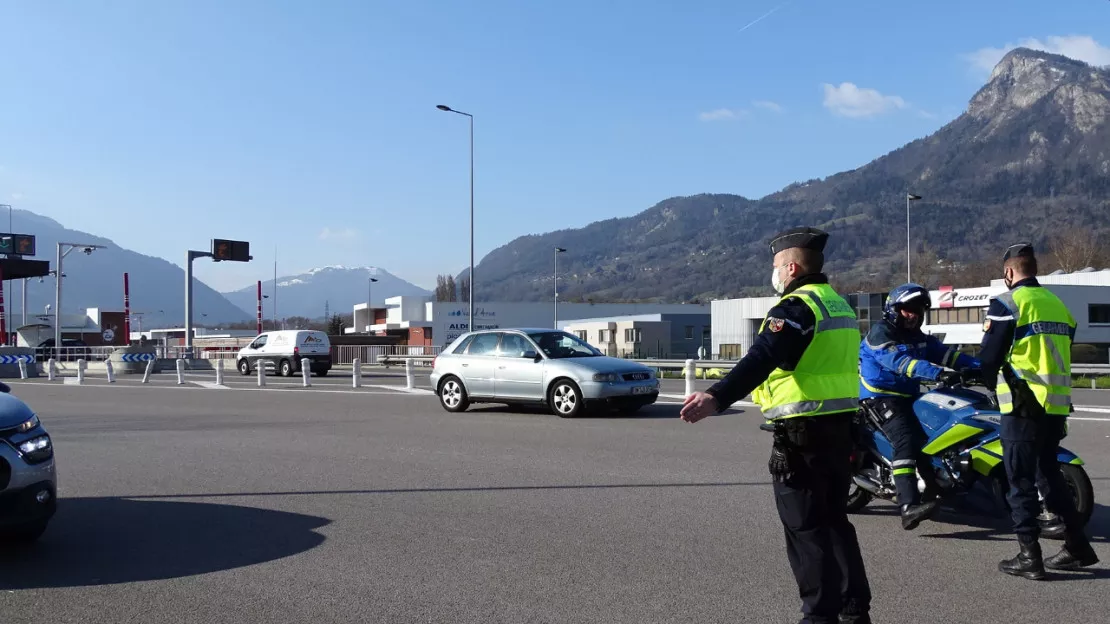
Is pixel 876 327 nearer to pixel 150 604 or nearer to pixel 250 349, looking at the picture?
pixel 150 604

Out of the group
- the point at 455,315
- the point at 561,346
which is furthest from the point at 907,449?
the point at 455,315

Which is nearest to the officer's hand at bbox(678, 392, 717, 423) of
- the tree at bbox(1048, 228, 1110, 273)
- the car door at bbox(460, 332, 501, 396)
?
the car door at bbox(460, 332, 501, 396)

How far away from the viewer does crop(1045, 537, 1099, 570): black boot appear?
17.5 feet

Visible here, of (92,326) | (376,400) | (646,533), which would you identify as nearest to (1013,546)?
(646,533)

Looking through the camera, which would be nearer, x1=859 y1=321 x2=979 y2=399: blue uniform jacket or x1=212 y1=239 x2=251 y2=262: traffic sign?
x1=859 y1=321 x2=979 y2=399: blue uniform jacket

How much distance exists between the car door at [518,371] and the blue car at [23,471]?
9728 mm

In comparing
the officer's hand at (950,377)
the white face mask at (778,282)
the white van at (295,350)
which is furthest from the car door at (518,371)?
the white van at (295,350)

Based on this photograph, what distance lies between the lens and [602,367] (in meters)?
15.0

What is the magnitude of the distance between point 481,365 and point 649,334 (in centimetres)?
5600

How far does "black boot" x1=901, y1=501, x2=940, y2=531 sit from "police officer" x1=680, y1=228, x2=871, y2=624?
243cm

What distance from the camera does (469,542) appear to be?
635cm

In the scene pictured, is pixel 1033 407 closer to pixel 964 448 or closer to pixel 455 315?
pixel 964 448

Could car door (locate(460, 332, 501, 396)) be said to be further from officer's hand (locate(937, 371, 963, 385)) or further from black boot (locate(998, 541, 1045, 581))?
black boot (locate(998, 541, 1045, 581))

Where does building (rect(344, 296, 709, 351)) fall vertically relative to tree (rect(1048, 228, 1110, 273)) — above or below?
below
